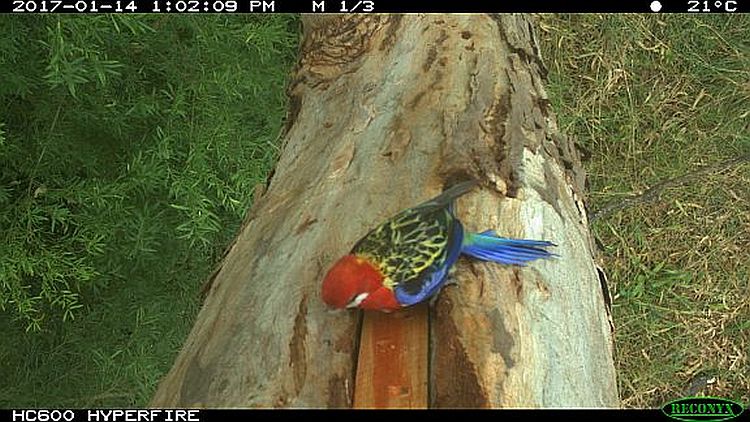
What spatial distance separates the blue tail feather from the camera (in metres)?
0.93

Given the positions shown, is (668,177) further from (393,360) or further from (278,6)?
(393,360)

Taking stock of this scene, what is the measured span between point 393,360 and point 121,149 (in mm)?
933

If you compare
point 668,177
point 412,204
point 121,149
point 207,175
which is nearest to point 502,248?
point 412,204

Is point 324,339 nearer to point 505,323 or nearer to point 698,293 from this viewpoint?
point 505,323

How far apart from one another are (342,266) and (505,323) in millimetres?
182

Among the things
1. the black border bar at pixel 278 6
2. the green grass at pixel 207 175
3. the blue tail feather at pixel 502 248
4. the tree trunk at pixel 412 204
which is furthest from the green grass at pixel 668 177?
the blue tail feather at pixel 502 248

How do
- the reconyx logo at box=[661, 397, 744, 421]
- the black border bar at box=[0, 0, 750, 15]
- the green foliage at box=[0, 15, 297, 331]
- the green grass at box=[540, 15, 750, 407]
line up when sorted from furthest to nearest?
the green grass at box=[540, 15, 750, 407] → the green foliage at box=[0, 15, 297, 331] → the black border bar at box=[0, 0, 750, 15] → the reconyx logo at box=[661, 397, 744, 421]

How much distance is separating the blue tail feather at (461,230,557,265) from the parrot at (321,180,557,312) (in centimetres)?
1

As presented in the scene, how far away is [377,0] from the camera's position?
1.27m

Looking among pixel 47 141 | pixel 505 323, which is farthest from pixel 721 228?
pixel 47 141

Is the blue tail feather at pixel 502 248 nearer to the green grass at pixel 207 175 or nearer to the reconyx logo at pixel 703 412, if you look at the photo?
the reconyx logo at pixel 703 412

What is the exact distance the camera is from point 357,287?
2.75 ft

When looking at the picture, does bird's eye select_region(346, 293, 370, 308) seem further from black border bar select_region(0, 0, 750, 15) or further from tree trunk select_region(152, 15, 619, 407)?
black border bar select_region(0, 0, 750, 15)

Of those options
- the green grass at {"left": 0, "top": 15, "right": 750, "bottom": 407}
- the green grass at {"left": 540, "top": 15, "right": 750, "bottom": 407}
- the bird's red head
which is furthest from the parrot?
the green grass at {"left": 540, "top": 15, "right": 750, "bottom": 407}
